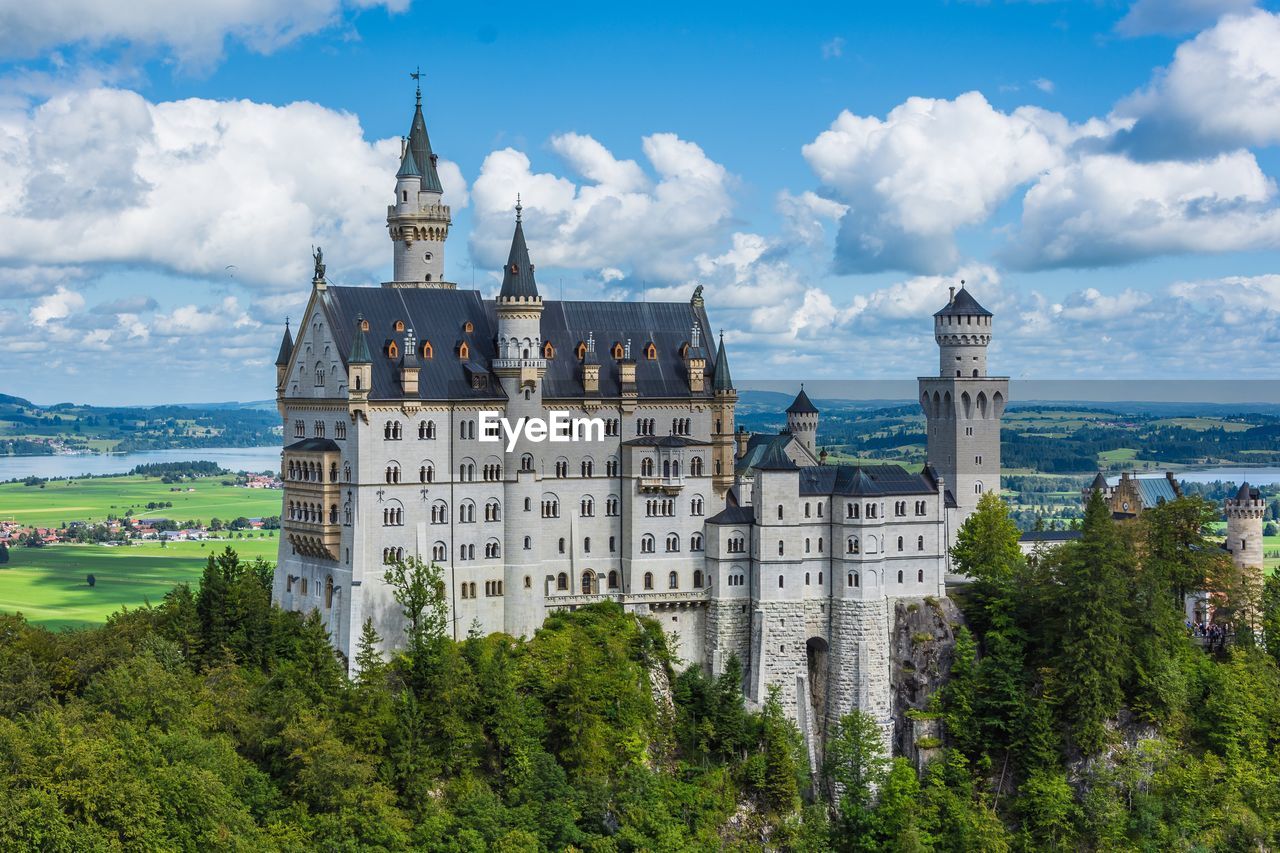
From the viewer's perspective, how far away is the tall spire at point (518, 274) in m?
96.0

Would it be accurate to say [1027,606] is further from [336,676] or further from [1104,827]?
[336,676]

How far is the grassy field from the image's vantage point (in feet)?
497

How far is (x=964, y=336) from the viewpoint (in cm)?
11419

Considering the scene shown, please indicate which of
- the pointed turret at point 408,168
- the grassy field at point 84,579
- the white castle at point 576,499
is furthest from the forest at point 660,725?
the grassy field at point 84,579

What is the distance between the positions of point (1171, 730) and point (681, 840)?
107 feet

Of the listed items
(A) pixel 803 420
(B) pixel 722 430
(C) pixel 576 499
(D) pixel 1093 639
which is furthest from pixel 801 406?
(D) pixel 1093 639

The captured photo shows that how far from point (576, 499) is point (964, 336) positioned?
33825 mm

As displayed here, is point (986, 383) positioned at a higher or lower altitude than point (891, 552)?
higher

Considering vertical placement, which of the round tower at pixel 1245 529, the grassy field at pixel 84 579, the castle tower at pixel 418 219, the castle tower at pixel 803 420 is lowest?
the grassy field at pixel 84 579

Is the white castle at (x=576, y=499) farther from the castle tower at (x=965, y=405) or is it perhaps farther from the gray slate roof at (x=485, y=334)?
the castle tower at (x=965, y=405)

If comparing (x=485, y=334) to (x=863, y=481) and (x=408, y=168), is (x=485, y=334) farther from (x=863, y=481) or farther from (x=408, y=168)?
(x=863, y=481)

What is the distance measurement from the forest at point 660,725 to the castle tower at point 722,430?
10893mm

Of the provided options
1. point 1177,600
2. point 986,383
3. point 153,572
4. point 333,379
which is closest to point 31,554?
point 153,572

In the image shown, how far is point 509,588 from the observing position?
Answer: 315 ft
